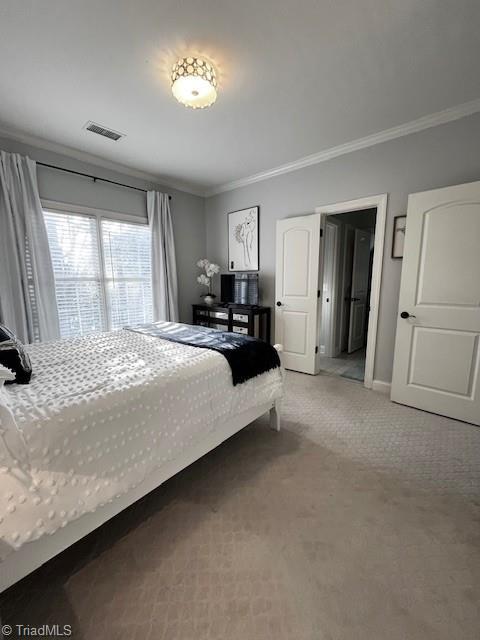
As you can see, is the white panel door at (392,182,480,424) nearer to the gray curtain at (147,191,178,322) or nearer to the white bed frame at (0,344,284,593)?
the white bed frame at (0,344,284,593)

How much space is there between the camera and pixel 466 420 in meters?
2.29

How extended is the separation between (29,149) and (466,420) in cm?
491

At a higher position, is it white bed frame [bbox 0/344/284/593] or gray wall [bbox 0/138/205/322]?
gray wall [bbox 0/138/205/322]

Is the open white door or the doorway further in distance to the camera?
the open white door

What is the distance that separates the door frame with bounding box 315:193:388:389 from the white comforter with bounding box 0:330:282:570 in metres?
1.81

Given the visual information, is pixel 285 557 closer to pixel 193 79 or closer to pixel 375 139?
pixel 193 79

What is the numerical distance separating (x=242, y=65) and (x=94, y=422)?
2275 mm

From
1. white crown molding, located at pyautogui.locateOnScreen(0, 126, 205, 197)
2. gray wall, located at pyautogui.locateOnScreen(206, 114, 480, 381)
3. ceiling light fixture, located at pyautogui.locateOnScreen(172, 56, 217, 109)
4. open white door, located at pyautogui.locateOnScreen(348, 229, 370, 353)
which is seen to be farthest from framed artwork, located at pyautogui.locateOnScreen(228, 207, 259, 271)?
ceiling light fixture, located at pyautogui.locateOnScreen(172, 56, 217, 109)

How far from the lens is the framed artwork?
3.83m

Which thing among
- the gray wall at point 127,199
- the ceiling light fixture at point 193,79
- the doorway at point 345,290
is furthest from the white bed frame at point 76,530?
the gray wall at point 127,199

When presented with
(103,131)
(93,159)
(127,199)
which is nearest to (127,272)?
(127,199)

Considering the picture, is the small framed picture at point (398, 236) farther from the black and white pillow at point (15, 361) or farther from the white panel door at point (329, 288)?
the black and white pillow at point (15, 361)

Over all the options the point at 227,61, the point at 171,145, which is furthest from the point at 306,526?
the point at 171,145

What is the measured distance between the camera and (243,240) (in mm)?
3973
